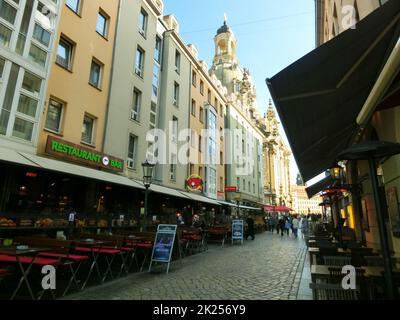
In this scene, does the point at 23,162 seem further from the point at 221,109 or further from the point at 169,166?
the point at 221,109

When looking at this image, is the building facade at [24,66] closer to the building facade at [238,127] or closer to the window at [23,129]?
the window at [23,129]

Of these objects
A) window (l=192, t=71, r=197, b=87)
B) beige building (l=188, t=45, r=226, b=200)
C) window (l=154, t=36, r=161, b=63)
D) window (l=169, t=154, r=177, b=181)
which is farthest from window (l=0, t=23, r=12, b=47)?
window (l=192, t=71, r=197, b=87)

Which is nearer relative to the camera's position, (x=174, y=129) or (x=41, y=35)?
(x=41, y=35)

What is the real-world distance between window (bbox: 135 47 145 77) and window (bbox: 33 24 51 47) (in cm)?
739

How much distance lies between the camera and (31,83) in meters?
11.2

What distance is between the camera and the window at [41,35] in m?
11.4

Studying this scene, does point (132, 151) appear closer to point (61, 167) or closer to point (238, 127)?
point (61, 167)

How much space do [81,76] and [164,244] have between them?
30.7 ft

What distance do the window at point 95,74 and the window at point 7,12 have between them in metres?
4.52

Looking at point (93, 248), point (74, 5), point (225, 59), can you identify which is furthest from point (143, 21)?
point (225, 59)

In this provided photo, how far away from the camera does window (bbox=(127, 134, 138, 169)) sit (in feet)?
57.0

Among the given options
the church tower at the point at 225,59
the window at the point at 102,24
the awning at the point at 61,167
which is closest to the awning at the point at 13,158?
the awning at the point at 61,167

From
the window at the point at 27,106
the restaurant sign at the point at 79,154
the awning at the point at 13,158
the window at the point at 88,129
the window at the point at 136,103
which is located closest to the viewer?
the awning at the point at 13,158

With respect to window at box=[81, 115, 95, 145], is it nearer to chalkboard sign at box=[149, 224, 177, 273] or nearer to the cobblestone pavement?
chalkboard sign at box=[149, 224, 177, 273]
